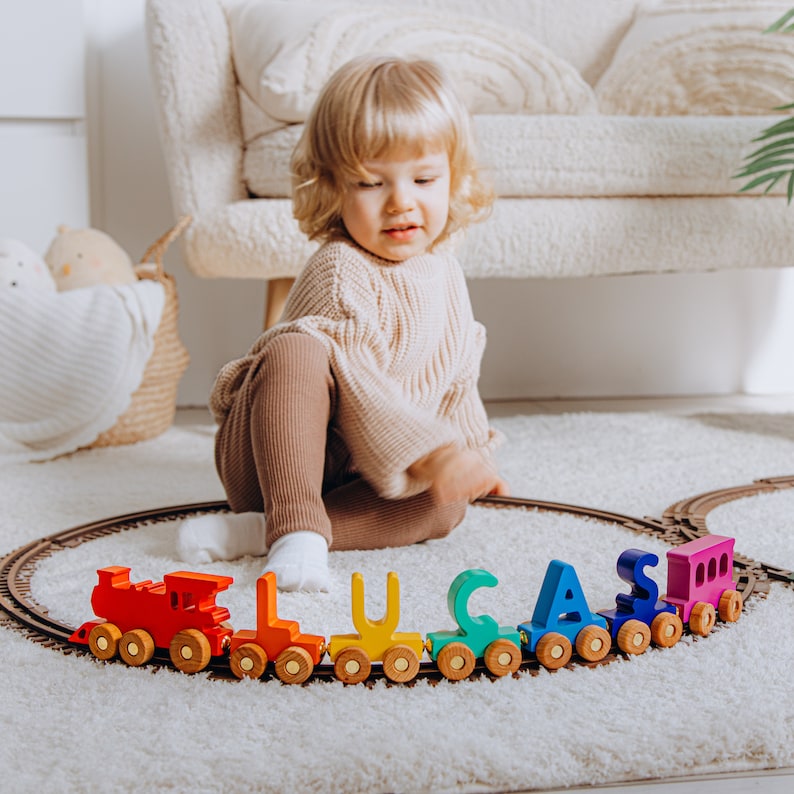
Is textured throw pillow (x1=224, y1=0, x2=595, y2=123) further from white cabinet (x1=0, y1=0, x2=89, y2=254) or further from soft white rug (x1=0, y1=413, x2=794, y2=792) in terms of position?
soft white rug (x1=0, y1=413, x2=794, y2=792)

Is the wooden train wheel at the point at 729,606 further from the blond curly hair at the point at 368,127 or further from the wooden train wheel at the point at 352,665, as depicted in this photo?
the blond curly hair at the point at 368,127

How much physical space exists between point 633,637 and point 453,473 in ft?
0.78

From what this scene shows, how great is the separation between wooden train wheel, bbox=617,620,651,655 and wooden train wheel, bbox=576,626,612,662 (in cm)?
1

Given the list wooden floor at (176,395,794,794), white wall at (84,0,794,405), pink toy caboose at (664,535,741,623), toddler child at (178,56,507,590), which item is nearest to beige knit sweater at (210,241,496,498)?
toddler child at (178,56,507,590)

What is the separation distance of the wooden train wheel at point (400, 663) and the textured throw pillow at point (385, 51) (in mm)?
1024

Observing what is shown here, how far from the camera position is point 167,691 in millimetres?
624

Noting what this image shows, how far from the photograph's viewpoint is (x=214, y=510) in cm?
110

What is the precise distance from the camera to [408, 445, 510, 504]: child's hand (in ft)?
2.84

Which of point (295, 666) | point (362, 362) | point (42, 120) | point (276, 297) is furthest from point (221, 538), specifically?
point (42, 120)

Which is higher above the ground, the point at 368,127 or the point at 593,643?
the point at 368,127

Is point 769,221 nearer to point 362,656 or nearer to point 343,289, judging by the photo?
point 343,289

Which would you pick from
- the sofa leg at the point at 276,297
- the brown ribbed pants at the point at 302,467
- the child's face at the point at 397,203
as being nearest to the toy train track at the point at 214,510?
the brown ribbed pants at the point at 302,467

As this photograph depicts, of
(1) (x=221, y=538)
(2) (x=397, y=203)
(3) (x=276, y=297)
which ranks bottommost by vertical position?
(1) (x=221, y=538)

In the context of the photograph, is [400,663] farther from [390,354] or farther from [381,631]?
[390,354]
